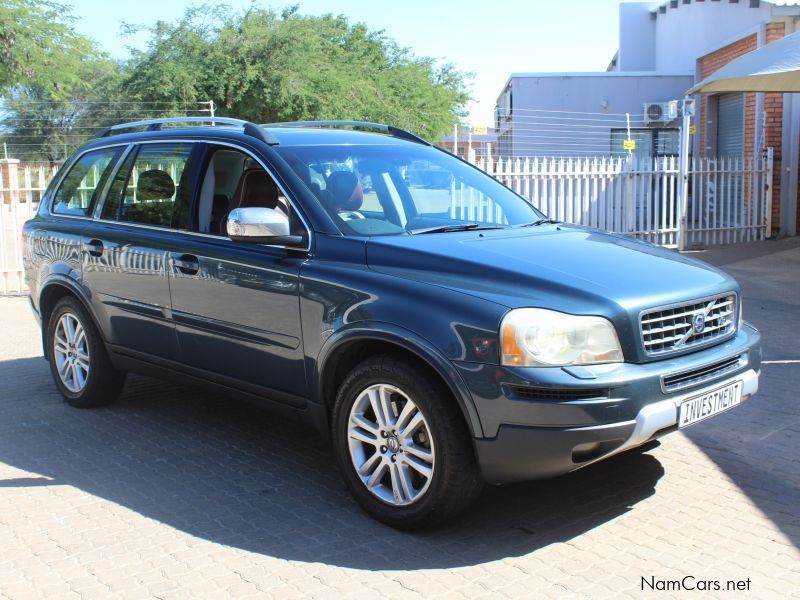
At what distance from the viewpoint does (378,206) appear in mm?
4812

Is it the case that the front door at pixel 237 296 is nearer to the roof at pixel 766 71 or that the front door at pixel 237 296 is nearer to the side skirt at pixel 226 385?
the side skirt at pixel 226 385

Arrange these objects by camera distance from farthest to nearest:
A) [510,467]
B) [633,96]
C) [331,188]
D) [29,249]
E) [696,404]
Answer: [633,96]
[29,249]
[331,188]
[696,404]
[510,467]

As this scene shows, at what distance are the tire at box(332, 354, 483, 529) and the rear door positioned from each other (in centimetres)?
159

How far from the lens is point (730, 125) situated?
2023 centimetres

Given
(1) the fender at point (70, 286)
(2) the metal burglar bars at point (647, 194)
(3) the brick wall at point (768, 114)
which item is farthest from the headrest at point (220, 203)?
(3) the brick wall at point (768, 114)

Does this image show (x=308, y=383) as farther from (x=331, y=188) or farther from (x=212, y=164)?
(x=212, y=164)

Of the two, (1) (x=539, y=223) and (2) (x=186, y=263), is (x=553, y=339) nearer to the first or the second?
(1) (x=539, y=223)

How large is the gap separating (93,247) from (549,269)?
332 centimetres

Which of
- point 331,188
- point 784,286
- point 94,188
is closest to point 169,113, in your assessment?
point 784,286

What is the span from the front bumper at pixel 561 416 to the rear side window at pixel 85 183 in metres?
3.53

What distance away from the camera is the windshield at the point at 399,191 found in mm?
4703

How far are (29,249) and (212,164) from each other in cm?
225

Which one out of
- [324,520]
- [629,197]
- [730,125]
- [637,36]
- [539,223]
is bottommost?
[324,520]

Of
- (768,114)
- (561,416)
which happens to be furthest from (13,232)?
(768,114)
